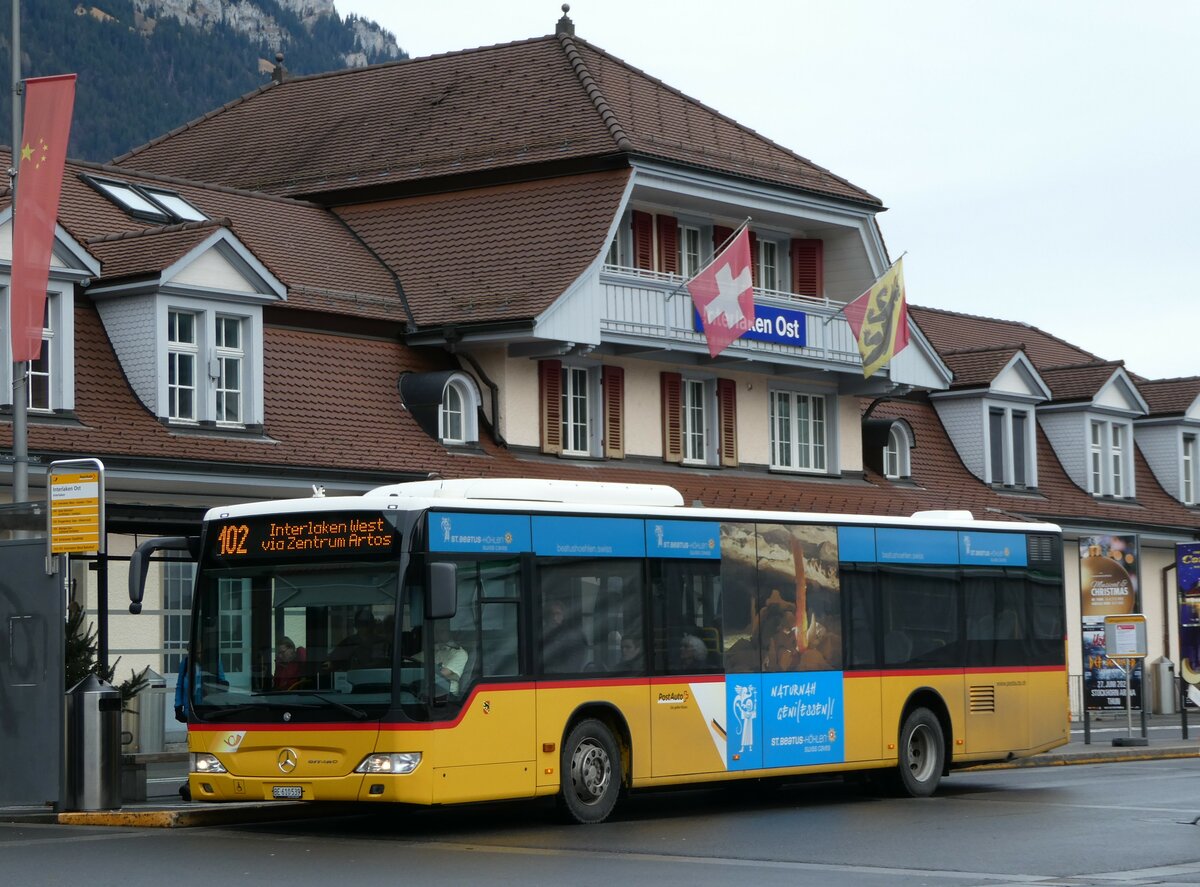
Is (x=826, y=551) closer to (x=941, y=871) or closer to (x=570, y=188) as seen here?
(x=941, y=871)

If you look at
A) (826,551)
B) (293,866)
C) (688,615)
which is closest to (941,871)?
(293,866)

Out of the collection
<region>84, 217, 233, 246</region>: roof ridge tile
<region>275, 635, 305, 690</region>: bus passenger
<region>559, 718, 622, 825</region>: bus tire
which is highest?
<region>84, 217, 233, 246</region>: roof ridge tile

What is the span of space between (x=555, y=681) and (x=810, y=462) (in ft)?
73.7

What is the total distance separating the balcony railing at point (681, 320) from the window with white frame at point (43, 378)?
32.3ft

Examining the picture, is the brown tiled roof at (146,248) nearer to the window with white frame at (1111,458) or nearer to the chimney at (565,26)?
the chimney at (565,26)

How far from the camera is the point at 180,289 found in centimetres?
2847

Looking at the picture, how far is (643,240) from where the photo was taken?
36.5 meters

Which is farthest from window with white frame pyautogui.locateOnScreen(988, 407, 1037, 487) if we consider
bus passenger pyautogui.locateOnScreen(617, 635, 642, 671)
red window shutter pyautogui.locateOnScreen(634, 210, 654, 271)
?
bus passenger pyautogui.locateOnScreen(617, 635, 642, 671)

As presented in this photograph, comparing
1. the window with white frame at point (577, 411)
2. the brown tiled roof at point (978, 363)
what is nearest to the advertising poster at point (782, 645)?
the window with white frame at point (577, 411)

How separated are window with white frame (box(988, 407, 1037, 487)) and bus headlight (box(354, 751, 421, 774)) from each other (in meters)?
29.8

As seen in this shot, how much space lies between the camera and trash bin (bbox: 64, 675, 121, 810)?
64.5 feet

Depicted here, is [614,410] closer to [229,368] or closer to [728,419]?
[728,419]

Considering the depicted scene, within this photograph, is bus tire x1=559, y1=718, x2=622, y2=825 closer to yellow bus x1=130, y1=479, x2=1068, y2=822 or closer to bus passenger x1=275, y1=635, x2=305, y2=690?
yellow bus x1=130, y1=479, x2=1068, y2=822

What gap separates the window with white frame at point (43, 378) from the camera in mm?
26500
